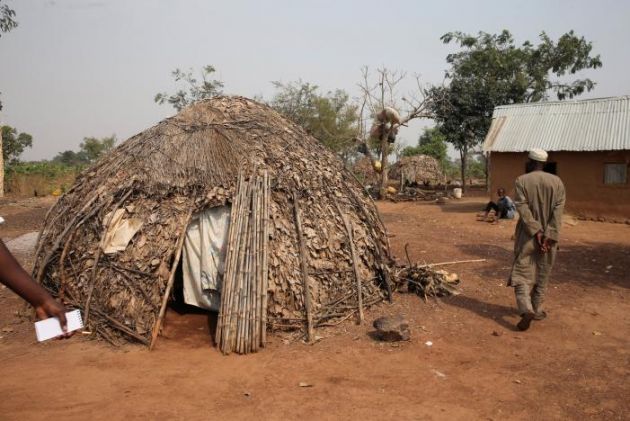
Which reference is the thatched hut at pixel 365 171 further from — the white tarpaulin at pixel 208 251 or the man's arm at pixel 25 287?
the man's arm at pixel 25 287

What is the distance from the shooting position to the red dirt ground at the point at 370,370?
157 inches

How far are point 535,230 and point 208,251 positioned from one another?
3.74 m

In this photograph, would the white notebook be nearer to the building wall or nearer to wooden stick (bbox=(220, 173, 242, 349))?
wooden stick (bbox=(220, 173, 242, 349))

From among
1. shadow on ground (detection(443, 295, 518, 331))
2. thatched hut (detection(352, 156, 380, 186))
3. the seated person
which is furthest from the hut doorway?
thatched hut (detection(352, 156, 380, 186))

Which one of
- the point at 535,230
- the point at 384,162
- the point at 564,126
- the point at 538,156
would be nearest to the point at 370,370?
the point at 535,230

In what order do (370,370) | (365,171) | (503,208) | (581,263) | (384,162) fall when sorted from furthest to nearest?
1. (365,171)
2. (384,162)
3. (503,208)
4. (581,263)
5. (370,370)

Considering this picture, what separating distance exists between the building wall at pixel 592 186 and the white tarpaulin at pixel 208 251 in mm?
11604

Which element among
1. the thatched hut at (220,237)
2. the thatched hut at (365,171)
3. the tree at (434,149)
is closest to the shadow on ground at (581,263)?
the thatched hut at (220,237)

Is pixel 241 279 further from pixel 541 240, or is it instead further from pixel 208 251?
pixel 541 240

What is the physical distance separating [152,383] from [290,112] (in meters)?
24.6

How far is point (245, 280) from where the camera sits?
5234 millimetres

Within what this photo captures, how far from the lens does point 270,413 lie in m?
3.93

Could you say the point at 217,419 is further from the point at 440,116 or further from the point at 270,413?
the point at 440,116

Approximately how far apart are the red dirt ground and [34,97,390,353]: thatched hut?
1.15ft
